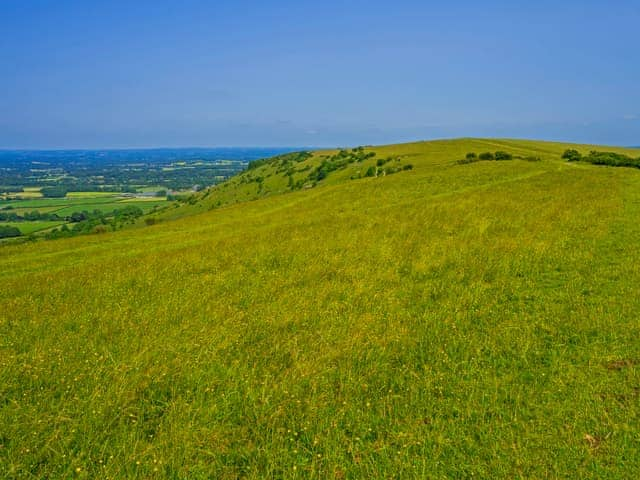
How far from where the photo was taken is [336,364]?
7.63 meters

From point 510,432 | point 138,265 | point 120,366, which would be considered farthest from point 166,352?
point 138,265

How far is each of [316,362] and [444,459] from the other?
2.97 metres

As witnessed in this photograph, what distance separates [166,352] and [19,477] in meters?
3.26

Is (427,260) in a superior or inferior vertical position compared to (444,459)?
superior

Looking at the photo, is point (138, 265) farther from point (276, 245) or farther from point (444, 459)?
point (444, 459)

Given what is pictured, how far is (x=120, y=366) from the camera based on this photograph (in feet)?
24.7

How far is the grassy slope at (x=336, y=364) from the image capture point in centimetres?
542

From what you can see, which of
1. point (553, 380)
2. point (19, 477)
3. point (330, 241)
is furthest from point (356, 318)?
point (330, 241)

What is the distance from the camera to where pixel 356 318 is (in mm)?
9703

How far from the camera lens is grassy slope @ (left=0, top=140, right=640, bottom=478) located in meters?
5.42

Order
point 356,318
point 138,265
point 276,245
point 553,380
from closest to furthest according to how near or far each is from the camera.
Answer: point 553,380, point 356,318, point 138,265, point 276,245

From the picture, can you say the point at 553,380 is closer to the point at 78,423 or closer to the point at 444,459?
the point at 444,459

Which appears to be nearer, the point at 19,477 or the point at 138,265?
the point at 19,477

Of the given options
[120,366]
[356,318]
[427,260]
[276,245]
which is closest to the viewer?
[120,366]
